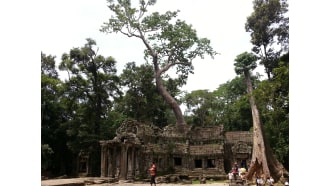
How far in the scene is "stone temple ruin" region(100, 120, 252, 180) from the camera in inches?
829

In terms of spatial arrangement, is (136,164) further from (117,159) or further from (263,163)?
(263,163)

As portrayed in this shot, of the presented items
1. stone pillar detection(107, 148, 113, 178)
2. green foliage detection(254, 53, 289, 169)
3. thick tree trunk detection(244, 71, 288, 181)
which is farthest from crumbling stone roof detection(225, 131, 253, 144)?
stone pillar detection(107, 148, 113, 178)

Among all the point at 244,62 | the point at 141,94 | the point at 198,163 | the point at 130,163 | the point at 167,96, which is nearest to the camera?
the point at 244,62

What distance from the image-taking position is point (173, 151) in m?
23.7

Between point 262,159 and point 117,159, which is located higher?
point 262,159

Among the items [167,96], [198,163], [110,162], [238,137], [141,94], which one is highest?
[141,94]

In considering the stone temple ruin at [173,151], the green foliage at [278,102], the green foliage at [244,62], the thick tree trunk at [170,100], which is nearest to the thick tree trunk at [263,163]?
the green foliage at [278,102]

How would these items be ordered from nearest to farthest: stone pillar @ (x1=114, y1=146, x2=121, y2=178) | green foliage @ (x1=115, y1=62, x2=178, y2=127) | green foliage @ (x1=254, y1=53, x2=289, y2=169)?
green foliage @ (x1=254, y1=53, x2=289, y2=169) < stone pillar @ (x1=114, y1=146, x2=121, y2=178) < green foliage @ (x1=115, y1=62, x2=178, y2=127)

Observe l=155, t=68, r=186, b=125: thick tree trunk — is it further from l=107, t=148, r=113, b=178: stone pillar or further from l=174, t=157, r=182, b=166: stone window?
l=107, t=148, r=113, b=178: stone pillar

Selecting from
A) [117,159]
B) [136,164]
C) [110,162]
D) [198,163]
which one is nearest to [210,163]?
[198,163]

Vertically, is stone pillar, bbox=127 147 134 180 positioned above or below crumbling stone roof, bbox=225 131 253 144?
below

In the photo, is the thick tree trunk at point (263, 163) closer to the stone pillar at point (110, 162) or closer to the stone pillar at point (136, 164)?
the stone pillar at point (136, 164)

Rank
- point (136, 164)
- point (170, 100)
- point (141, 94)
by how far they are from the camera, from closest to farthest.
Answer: point (136, 164), point (170, 100), point (141, 94)
